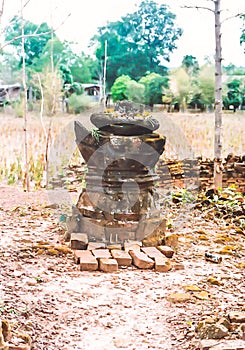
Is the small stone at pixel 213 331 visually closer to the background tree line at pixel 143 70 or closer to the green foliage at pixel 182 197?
the green foliage at pixel 182 197

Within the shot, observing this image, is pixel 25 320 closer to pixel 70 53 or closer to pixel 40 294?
pixel 40 294

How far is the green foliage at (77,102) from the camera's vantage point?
5578 mm

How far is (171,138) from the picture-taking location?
502 cm

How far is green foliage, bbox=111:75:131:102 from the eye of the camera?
16.4 feet

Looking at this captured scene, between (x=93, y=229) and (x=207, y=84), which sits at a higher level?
(x=207, y=84)

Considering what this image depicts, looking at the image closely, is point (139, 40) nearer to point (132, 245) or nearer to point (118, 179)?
point (118, 179)

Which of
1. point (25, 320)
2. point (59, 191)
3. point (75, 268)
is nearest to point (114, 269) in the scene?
point (75, 268)

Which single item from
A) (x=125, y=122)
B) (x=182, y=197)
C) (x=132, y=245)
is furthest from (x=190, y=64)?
(x=132, y=245)

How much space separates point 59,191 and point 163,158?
42.8 inches

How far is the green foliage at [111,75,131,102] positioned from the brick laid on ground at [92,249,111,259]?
233 cm

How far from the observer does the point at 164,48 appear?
5.20 meters

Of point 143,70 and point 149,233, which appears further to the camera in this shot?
point 143,70

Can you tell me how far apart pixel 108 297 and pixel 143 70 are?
3.45m

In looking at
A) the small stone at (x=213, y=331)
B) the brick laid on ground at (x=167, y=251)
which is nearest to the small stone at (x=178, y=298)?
the small stone at (x=213, y=331)
